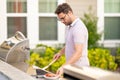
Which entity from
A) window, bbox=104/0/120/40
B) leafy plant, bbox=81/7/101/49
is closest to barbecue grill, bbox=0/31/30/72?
leafy plant, bbox=81/7/101/49

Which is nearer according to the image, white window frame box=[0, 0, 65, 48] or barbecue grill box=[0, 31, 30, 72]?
barbecue grill box=[0, 31, 30, 72]

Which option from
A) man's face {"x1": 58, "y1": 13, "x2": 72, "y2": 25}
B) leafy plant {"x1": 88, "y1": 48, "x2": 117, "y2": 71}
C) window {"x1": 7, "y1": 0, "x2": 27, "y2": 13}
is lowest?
leafy plant {"x1": 88, "y1": 48, "x2": 117, "y2": 71}

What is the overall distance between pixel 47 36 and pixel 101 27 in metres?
1.45

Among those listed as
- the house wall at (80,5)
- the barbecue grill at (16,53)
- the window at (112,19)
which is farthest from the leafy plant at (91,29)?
the barbecue grill at (16,53)

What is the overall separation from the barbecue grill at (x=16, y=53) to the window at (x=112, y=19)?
7.08 m

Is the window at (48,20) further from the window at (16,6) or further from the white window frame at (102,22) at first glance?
the white window frame at (102,22)

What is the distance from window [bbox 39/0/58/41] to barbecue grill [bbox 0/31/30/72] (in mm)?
6629

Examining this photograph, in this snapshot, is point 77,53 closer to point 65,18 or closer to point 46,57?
point 65,18

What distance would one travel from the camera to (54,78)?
8.95 feet

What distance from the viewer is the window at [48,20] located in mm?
9570

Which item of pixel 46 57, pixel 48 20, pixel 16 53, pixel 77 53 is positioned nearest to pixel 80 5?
pixel 48 20

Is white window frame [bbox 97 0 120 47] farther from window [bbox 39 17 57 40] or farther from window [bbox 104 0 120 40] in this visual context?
window [bbox 39 17 57 40]

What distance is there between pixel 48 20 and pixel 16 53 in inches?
268

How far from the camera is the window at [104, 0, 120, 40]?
9.84 metres
